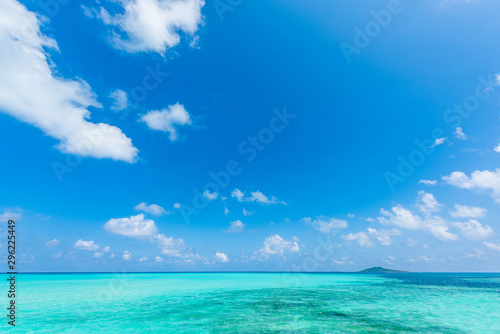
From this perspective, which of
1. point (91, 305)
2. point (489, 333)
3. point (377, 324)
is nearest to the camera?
point (489, 333)

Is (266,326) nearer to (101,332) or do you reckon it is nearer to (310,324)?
(310,324)

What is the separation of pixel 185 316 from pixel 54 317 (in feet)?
31.8

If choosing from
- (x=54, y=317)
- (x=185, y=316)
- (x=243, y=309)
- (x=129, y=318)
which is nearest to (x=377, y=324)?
(x=243, y=309)

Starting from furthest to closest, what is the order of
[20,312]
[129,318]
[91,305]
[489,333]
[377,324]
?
[91,305]
[20,312]
[129,318]
[377,324]
[489,333]

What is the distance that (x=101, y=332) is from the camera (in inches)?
591

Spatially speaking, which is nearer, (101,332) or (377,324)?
(101,332)

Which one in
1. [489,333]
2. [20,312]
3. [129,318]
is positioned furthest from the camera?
[20,312]

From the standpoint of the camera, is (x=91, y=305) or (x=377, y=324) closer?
(x=377, y=324)

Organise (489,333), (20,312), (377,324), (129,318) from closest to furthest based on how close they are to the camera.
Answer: (489,333)
(377,324)
(129,318)
(20,312)

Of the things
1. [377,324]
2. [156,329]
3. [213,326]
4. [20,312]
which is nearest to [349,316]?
[377,324]

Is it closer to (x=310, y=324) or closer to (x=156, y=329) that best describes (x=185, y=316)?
(x=156, y=329)

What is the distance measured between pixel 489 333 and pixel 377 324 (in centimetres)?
635

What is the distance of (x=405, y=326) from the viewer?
15.7m

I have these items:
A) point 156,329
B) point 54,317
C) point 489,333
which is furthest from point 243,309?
point 489,333
